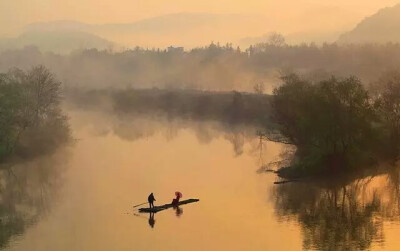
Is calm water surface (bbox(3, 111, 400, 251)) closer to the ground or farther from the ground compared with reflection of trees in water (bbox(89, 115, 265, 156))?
closer to the ground

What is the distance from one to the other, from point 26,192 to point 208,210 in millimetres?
22784

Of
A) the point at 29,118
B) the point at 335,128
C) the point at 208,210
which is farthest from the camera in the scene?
the point at 29,118

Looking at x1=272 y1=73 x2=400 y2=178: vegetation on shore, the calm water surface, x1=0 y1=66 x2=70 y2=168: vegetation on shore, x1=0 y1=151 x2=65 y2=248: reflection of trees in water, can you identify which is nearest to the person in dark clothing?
the calm water surface

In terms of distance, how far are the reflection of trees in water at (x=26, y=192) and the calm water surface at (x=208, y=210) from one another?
1.11 meters

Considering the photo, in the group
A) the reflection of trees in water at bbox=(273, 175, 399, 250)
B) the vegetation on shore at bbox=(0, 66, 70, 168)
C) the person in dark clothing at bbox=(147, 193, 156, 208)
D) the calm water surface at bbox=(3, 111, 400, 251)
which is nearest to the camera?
the reflection of trees in water at bbox=(273, 175, 399, 250)

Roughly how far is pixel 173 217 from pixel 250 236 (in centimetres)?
856

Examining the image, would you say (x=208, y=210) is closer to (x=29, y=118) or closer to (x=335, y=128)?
(x=335, y=128)

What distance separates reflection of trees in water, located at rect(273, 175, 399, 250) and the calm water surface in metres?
0.08

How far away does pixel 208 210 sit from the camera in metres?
60.2

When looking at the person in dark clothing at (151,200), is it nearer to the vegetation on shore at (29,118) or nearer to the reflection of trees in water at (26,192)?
the reflection of trees in water at (26,192)

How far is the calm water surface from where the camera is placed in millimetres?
50000

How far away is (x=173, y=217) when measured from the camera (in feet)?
189

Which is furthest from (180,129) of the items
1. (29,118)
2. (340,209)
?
(340,209)

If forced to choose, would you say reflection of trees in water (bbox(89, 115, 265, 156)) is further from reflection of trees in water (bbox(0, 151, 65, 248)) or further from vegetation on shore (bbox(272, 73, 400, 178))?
reflection of trees in water (bbox(0, 151, 65, 248))
